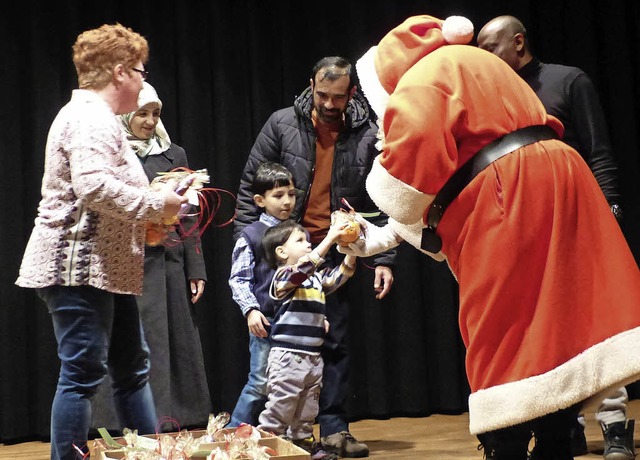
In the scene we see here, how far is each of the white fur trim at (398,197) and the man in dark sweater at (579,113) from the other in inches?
54.9

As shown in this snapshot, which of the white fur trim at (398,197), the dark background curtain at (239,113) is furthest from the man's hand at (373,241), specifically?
the dark background curtain at (239,113)

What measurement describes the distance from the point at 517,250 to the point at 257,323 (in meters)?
1.67

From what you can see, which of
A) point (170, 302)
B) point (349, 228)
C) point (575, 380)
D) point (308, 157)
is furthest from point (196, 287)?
point (575, 380)

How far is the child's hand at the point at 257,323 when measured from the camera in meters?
3.56

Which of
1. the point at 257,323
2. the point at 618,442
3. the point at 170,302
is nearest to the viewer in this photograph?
the point at 618,442

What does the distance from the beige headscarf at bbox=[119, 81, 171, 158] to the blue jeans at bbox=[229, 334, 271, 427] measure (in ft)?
3.29

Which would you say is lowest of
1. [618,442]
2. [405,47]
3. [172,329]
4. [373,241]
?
[618,442]

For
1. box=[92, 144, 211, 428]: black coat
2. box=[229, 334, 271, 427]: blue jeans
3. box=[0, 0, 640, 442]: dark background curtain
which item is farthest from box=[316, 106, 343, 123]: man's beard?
box=[0, 0, 640, 442]: dark background curtain

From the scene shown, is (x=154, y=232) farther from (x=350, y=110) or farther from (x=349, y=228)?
(x=350, y=110)

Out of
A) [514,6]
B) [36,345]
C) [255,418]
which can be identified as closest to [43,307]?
[36,345]

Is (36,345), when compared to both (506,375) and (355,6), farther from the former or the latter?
(506,375)

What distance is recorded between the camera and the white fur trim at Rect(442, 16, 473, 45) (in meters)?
2.25

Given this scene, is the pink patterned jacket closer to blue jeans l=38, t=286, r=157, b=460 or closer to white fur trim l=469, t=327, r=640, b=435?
blue jeans l=38, t=286, r=157, b=460

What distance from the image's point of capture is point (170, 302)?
13.8 feet
